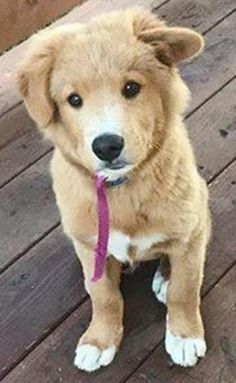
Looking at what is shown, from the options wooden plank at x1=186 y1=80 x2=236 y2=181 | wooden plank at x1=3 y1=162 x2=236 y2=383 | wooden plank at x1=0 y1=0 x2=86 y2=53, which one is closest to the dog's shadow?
wooden plank at x1=3 y1=162 x2=236 y2=383

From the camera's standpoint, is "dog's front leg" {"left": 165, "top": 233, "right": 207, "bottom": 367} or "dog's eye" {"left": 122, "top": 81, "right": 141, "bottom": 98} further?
"dog's front leg" {"left": 165, "top": 233, "right": 207, "bottom": 367}

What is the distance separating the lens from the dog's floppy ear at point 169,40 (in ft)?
6.44

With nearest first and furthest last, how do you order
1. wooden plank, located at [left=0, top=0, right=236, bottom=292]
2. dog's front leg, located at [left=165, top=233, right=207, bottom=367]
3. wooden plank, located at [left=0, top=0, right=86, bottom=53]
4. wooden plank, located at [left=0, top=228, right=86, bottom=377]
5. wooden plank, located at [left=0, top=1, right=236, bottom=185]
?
dog's front leg, located at [left=165, top=233, right=207, bottom=367]
wooden plank, located at [left=0, top=228, right=86, bottom=377]
wooden plank, located at [left=0, top=0, right=236, bottom=292]
wooden plank, located at [left=0, top=1, right=236, bottom=185]
wooden plank, located at [left=0, top=0, right=86, bottom=53]

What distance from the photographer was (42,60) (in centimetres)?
200

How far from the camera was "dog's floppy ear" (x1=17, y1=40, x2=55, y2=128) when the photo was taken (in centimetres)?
200

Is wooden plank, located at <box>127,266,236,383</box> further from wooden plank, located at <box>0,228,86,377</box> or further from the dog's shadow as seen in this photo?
wooden plank, located at <box>0,228,86,377</box>

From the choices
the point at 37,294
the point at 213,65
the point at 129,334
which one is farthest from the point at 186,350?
the point at 213,65

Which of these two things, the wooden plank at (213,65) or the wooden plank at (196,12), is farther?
the wooden plank at (196,12)

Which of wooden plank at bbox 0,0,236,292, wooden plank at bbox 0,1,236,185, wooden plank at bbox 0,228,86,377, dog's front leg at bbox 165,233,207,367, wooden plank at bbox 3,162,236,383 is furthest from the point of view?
wooden plank at bbox 0,1,236,185

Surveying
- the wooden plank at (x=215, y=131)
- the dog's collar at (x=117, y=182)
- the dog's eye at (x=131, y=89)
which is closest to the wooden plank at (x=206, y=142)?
the wooden plank at (x=215, y=131)

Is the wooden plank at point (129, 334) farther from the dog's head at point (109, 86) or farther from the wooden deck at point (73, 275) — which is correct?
the dog's head at point (109, 86)

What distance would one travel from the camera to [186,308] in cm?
235

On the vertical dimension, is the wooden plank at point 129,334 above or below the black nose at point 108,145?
below

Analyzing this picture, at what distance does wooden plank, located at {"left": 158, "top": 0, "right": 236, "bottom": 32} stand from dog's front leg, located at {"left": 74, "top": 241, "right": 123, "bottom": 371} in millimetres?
1400
